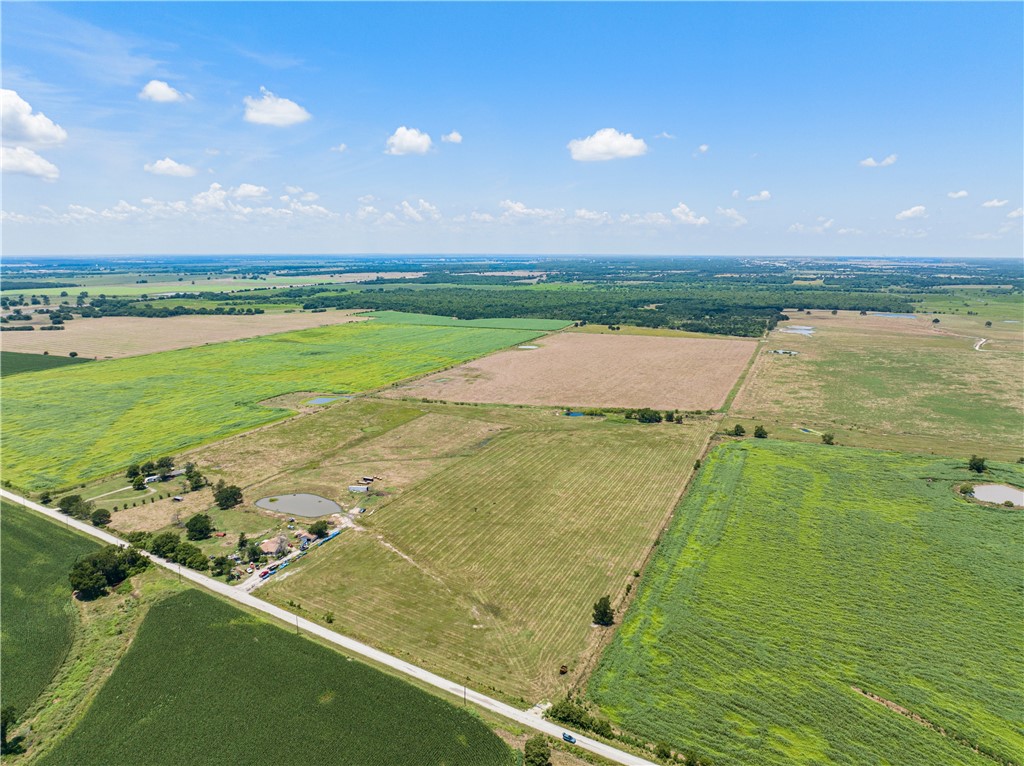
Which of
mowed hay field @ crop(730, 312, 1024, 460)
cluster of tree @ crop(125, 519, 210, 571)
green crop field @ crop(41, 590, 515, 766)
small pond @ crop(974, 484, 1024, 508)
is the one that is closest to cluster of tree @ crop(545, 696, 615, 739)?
green crop field @ crop(41, 590, 515, 766)

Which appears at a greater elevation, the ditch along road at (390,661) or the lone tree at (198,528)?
the lone tree at (198,528)

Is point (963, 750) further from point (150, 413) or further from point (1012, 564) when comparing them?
point (150, 413)

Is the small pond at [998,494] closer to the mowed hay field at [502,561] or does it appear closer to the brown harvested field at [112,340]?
the mowed hay field at [502,561]

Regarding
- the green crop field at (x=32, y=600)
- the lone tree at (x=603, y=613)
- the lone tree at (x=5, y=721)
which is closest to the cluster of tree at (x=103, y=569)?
the green crop field at (x=32, y=600)

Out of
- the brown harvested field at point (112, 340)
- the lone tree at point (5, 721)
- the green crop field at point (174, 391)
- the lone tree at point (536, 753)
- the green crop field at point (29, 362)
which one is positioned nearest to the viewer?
the lone tree at point (536, 753)

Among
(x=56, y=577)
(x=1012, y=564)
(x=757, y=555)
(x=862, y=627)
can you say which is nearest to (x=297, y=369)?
(x=56, y=577)

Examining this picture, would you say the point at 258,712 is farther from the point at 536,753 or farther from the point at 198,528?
the point at 198,528

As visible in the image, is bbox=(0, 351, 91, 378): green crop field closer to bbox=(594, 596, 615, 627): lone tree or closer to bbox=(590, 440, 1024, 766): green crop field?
bbox=(594, 596, 615, 627): lone tree
